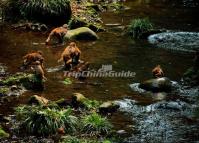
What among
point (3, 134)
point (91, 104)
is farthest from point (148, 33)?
point (3, 134)

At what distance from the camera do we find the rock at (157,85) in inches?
591

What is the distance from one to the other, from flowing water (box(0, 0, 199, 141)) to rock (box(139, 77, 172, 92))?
1.69ft

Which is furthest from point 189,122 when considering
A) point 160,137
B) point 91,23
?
point 91,23

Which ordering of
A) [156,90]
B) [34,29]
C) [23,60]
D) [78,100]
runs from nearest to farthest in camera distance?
[78,100] → [156,90] → [23,60] → [34,29]

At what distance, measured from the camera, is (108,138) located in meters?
11.7

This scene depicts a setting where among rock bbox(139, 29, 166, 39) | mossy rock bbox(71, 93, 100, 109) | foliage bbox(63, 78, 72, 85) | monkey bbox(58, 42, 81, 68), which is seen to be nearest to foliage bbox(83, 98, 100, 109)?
mossy rock bbox(71, 93, 100, 109)

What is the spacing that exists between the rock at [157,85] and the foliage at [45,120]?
11.2 feet

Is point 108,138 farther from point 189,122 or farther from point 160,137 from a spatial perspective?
point 189,122

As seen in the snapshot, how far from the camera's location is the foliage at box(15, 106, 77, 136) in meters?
11.8

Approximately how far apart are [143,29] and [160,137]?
1157cm

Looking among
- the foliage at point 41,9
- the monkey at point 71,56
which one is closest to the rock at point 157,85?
the monkey at point 71,56

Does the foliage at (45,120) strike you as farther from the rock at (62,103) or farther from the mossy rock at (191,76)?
the mossy rock at (191,76)

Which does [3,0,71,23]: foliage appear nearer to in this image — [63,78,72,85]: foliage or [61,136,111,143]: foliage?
[63,78,72,85]: foliage

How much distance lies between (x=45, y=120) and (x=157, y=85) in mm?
4307
